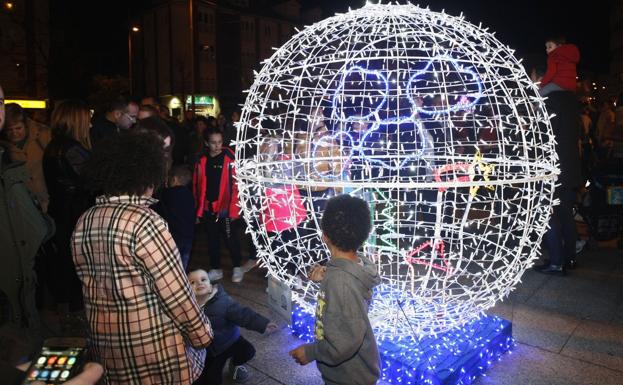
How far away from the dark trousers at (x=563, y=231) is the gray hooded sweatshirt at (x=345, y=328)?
143 inches

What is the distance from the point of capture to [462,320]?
3.13 meters

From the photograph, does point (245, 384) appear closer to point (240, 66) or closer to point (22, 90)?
point (22, 90)

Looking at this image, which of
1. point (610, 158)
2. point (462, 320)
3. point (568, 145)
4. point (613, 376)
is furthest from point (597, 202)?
point (462, 320)

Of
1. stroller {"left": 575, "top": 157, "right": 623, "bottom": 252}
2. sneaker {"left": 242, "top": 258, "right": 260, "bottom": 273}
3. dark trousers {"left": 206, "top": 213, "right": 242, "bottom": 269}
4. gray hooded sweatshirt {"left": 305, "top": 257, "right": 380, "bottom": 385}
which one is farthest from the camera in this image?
stroller {"left": 575, "top": 157, "right": 623, "bottom": 252}

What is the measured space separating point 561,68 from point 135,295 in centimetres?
476

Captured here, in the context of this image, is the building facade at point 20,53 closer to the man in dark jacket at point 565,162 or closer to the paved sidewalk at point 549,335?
the paved sidewalk at point 549,335

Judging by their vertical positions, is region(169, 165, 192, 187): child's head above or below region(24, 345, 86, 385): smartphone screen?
above

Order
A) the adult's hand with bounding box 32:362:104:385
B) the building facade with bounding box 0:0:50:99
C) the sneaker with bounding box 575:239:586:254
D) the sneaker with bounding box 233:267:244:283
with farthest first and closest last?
the building facade with bounding box 0:0:50:99 → the sneaker with bounding box 575:239:586:254 → the sneaker with bounding box 233:267:244:283 → the adult's hand with bounding box 32:362:104:385

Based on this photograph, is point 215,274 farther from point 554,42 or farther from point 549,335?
point 554,42

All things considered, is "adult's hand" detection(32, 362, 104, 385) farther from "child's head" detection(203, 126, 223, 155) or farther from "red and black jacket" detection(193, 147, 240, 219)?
"child's head" detection(203, 126, 223, 155)

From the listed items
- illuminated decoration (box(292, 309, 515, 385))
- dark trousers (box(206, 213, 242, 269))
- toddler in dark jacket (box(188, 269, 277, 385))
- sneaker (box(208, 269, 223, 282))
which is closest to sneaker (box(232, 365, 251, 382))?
toddler in dark jacket (box(188, 269, 277, 385))

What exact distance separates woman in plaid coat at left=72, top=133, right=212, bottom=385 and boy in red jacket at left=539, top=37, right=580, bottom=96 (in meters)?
4.44

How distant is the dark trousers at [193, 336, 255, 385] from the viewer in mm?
2803

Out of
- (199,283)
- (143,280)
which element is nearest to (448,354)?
(199,283)
